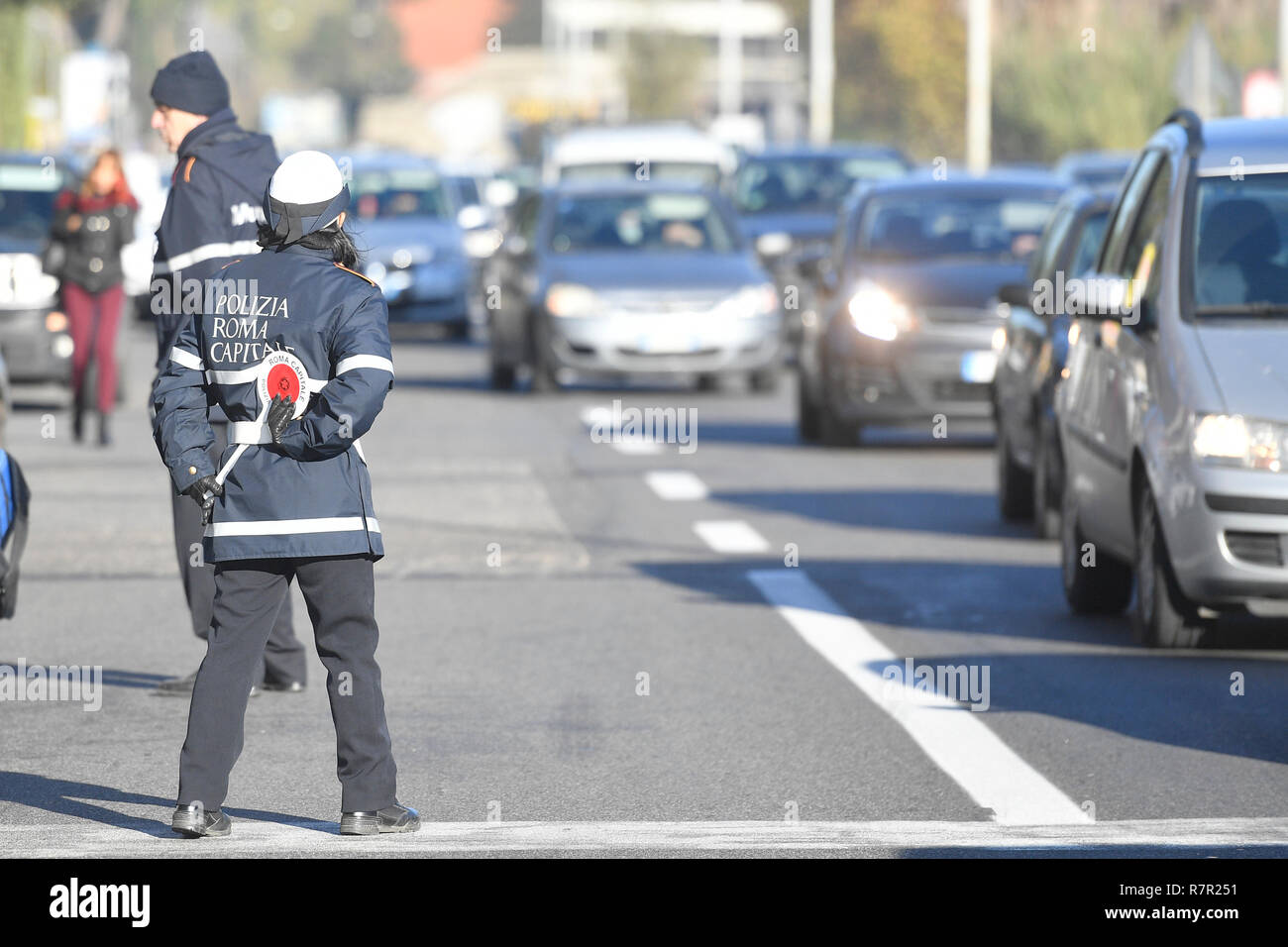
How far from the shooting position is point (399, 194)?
31.6 metres

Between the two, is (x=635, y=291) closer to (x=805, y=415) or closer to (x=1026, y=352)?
(x=805, y=415)

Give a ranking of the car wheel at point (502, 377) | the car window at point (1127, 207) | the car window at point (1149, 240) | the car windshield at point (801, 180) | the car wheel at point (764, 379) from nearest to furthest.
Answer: the car window at point (1149, 240)
the car window at point (1127, 207)
the car wheel at point (764, 379)
the car wheel at point (502, 377)
the car windshield at point (801, 180)

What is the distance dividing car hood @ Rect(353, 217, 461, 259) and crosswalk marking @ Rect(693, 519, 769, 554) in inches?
629

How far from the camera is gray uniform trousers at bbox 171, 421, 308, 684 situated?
889 centimetres

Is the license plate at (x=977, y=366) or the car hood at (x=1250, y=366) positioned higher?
the car hood at (x=1250, y=366)

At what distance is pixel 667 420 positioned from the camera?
20.6 m

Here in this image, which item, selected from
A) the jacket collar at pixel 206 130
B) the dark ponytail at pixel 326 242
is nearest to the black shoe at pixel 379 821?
the dark ponytail at pixel 326 242

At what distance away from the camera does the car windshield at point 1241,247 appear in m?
9.73

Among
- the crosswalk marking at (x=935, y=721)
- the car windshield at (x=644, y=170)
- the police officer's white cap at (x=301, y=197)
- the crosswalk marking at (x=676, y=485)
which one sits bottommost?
the crosswalk marking at (x=676, y=485)

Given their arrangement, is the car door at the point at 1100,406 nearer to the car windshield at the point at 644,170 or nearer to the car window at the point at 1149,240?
the car window at the point at 1149,240
